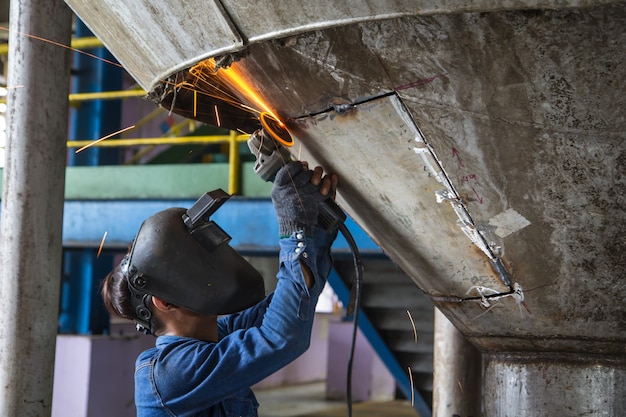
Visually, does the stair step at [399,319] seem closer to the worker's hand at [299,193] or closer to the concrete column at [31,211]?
the concrete column at [31,211]

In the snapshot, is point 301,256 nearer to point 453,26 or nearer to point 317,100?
point 317,100

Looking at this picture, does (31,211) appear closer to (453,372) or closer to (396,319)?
(453,372)

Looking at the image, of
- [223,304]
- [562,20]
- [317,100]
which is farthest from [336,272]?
[562,20]

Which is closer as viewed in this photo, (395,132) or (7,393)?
(395,132)

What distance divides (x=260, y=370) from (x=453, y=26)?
2.91ft

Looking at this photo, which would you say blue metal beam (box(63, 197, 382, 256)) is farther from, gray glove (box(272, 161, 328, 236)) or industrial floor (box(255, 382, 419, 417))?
industrial floor (box(255, 382, 419, 417))

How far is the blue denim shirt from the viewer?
5.42 feet

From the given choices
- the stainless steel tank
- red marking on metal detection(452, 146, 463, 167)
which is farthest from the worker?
red marking on metal detection(452, 146, 463, 167)

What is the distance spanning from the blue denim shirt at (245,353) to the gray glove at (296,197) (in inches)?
1.2

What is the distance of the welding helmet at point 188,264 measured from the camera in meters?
1.79

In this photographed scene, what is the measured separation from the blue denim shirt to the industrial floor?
6.88 metres

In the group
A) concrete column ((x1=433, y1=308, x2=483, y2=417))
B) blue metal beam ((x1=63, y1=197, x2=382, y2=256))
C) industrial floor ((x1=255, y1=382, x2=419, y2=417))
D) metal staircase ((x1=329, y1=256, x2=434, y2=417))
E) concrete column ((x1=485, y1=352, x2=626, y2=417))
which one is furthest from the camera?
industrial floor ((x1=255, y1=382, x2=419, y2=417))

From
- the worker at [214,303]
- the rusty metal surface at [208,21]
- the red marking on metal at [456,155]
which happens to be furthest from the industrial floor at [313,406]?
the red marking on metal at [456,155]

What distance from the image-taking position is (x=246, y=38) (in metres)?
1.34
